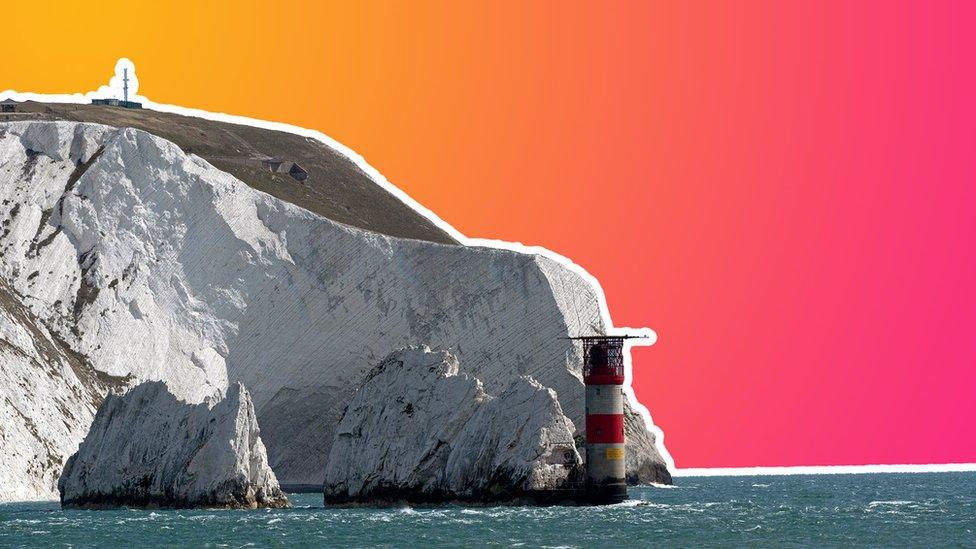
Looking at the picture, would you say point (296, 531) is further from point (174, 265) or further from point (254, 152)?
point (254, 152)

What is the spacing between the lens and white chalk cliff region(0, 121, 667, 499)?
97688 millimetres

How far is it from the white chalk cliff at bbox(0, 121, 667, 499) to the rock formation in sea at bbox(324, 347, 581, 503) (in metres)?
23.7

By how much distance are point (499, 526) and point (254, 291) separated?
133 feet

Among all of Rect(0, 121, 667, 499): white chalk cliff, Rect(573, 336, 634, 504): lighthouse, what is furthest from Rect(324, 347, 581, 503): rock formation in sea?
Rect(0, 121, 667, 499): white chalk cliff

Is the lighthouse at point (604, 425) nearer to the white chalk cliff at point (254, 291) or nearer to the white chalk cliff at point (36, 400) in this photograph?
the white chalk cliff at point (36, 400)

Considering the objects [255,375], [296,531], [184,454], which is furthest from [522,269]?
[296,531]

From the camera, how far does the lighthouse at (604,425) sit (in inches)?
2685

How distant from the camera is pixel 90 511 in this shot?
72375 millimetres

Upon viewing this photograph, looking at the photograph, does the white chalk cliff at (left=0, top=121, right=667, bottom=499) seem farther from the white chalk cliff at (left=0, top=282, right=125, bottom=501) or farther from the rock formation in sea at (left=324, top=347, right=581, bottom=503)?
the rock formation in sea at (left=324, top=347, right=581, bottom=503)

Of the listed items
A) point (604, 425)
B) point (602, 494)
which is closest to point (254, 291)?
point (602, 494)

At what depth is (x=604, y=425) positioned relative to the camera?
224ft

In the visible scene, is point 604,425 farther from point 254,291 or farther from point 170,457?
point 254,291

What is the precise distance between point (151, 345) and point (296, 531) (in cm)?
3696

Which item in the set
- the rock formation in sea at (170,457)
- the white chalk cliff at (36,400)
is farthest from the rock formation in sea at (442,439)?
the white chalk cliff at (36,400)
